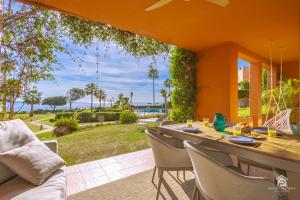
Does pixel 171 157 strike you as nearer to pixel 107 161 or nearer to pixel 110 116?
pixel 107 161

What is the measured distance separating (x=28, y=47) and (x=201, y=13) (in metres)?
2.68

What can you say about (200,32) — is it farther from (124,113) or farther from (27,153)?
(124,113)

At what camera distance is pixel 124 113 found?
29.4 ft

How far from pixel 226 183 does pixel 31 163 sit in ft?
5.40

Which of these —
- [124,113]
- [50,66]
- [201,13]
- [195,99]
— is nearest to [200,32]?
[201,13]

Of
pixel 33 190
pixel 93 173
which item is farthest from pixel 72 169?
pixel 33 190

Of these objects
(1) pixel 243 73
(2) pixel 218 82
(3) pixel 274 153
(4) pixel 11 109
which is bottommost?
(3) pixel 274 153

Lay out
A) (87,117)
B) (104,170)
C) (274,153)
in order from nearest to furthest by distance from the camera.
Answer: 1. (274,153)
2. (104,170)
3. (87,117)

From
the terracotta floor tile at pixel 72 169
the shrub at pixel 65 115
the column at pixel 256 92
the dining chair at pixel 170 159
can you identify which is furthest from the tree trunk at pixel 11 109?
the column at pixel 256 92

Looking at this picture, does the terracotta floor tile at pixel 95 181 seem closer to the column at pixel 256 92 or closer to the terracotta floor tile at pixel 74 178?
the terracotta floor tile at pixel 74 178

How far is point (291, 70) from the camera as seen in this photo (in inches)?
258

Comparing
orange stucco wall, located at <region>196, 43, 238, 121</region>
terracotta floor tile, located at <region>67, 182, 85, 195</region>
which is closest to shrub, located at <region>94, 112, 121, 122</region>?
orange stucco wall, located at <region>196, 43, 238, 121</region>

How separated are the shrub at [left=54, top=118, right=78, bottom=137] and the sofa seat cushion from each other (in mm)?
4232

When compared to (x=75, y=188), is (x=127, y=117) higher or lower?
higher
